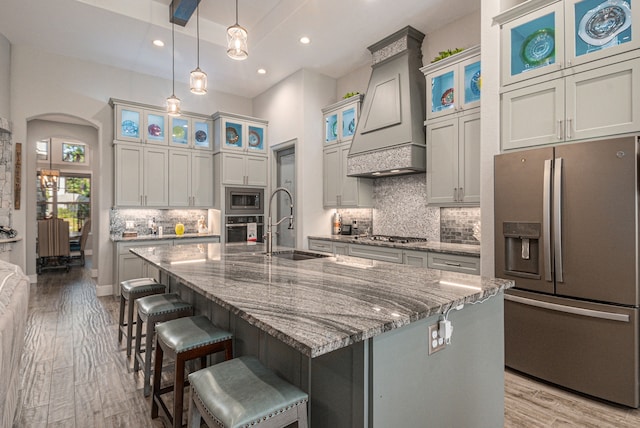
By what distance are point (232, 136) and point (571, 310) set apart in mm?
5130

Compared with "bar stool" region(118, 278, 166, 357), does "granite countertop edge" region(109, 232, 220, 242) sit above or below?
above

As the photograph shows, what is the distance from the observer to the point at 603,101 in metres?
2.29

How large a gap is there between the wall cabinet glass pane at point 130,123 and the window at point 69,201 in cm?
546

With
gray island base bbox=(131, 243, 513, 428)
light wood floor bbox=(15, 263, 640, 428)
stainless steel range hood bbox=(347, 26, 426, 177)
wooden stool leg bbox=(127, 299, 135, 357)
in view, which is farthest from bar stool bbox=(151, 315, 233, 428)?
stainless steel range hood bbox=(347, 26, 426, 177)

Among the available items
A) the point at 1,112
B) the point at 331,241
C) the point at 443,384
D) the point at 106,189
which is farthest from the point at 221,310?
the point at 1,112

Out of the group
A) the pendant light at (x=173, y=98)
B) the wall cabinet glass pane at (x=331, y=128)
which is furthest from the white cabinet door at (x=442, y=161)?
the pendant light at (x=173, y=98)

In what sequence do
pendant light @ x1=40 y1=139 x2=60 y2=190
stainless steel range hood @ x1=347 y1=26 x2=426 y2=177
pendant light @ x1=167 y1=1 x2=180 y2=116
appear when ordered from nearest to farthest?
pendant light @ x1=167 y1=1 x2=180 y2=116, stainless steel range hood @ x1=347 y1=26 x2=426 y2=177, pendant light @ x1=40 y1=139 x2=60 y2=190

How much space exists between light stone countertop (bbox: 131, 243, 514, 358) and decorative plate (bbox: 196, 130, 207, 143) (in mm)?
3861

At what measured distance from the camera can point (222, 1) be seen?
3.98 metres

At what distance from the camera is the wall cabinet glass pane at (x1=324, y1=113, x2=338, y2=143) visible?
517cm

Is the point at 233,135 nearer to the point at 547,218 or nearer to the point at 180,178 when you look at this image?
the point at 180,178

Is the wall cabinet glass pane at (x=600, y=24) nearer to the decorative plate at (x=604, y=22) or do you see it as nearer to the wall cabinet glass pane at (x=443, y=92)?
the decorative plate at (x=604, y=22)

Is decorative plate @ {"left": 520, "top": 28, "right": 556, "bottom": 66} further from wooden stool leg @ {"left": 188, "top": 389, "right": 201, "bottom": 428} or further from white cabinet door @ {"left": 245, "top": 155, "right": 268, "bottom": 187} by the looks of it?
white cabinet door @ {"left": 245, "top": 155, "right": 268, "bottom": 187}

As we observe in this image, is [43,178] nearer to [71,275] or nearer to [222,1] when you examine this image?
[71,275]
